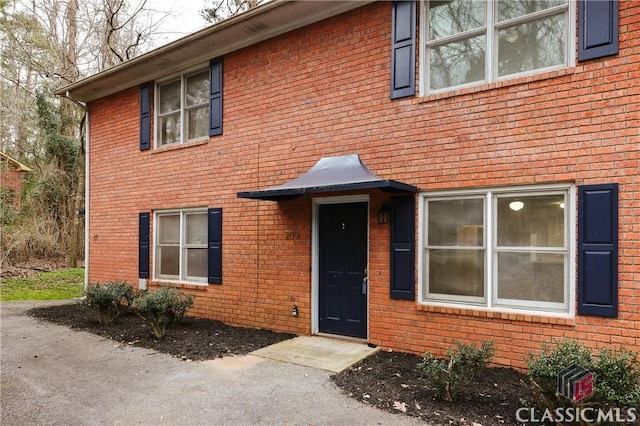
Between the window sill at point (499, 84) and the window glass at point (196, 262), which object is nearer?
the window sill at point (499, 84)

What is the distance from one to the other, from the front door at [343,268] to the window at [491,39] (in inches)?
89.0

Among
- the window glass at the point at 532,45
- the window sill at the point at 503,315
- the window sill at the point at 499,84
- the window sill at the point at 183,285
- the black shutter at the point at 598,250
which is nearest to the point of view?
the black shutter at the point at 598,250

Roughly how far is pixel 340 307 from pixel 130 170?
616 centimetres

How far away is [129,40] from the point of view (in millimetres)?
16328

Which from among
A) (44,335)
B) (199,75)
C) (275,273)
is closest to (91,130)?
(199,75)

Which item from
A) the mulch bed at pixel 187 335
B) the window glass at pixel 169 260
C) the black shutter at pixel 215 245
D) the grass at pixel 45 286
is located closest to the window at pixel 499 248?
the mulch bed at pixel 187 335

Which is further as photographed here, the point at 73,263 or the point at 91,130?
the point at 73,263

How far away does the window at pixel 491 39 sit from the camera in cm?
493

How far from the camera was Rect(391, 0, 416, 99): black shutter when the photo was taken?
18.6 feet

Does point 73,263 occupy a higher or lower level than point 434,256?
lower

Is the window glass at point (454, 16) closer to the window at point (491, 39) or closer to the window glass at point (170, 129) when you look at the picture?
the window at point (491, 39)

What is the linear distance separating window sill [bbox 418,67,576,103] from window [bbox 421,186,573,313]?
1.31 meters

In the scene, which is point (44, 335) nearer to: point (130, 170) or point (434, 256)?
point (130, 170)

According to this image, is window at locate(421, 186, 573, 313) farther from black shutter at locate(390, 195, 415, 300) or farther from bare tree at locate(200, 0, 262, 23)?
bare tree at locate(200, 0, 262, 23)
